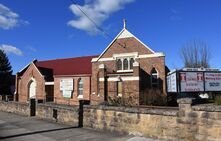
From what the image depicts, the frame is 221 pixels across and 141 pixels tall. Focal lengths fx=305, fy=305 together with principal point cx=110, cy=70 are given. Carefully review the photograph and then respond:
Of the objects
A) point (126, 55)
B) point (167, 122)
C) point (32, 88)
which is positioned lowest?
point (167, 122)

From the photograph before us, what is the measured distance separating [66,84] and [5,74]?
26.0m

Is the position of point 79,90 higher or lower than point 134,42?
Answer: lower

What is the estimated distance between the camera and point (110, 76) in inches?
1293

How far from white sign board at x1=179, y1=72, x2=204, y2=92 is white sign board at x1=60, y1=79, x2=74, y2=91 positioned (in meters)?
14.6

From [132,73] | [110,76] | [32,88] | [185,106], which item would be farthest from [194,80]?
[32,88]

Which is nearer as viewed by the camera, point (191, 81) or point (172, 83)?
point (172, 83)

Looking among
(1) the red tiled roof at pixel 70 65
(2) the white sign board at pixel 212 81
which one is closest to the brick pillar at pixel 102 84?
(1) the red tiled roof at pixel 70 65

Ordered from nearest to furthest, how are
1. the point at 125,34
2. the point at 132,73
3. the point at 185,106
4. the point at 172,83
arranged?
the point at 185,106 → the point at 172,83 → the point at 132,73 → the point at 125,34

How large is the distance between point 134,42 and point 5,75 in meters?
35.8

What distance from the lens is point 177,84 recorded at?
3006 centimetres

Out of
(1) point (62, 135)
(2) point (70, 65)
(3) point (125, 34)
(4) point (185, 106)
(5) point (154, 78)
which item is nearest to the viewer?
(4) point (185, 106)

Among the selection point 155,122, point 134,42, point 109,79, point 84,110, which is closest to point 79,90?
point 109,79

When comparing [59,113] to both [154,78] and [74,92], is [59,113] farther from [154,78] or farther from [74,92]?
[74,92]

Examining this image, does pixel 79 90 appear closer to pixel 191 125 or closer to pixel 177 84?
pixel 177 84
